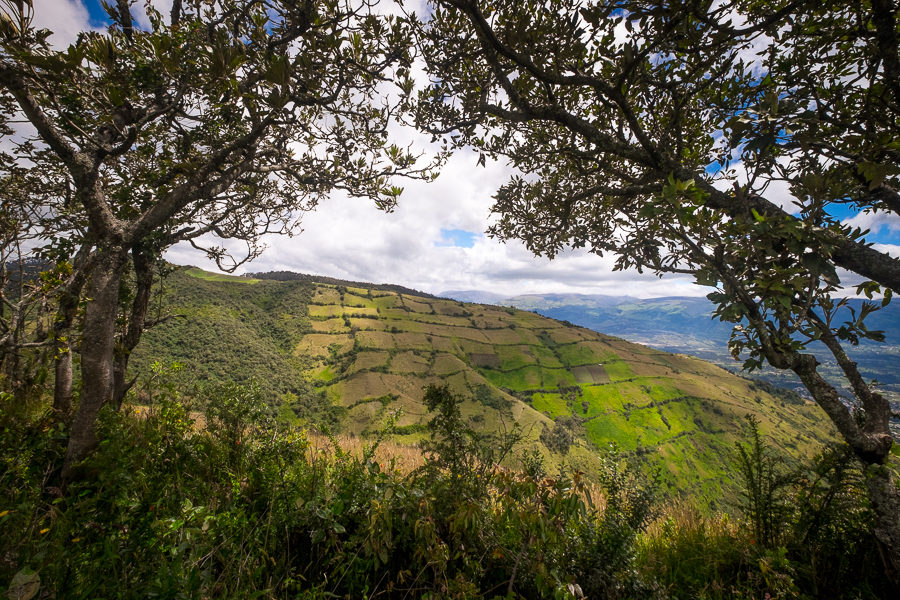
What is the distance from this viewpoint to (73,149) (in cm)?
373

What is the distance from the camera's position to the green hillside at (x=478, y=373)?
77.4 metres

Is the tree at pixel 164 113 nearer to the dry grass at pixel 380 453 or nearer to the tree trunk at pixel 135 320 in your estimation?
the tree trunk at pixel 135 320

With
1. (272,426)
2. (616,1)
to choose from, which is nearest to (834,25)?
(616,1)

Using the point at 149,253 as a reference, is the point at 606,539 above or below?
below

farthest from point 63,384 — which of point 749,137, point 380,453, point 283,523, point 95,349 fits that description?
point 749,137

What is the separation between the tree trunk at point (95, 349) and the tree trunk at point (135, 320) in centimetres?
195

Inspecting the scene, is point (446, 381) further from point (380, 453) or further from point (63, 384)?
point (63, 384)

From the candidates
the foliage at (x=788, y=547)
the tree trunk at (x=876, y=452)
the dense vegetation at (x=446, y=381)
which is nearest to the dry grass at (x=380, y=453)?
the dense vegetation at (x=446, y=381)

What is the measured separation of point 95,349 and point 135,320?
256cm

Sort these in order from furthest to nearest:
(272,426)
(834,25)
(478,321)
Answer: (478,321) < (272,426) < (834,25)

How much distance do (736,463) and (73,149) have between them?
9.62 meters

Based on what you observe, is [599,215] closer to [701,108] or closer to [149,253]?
[701,108]

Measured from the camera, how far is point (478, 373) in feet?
349

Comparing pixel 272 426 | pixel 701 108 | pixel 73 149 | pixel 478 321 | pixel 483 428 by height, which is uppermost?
pixel 701 108
